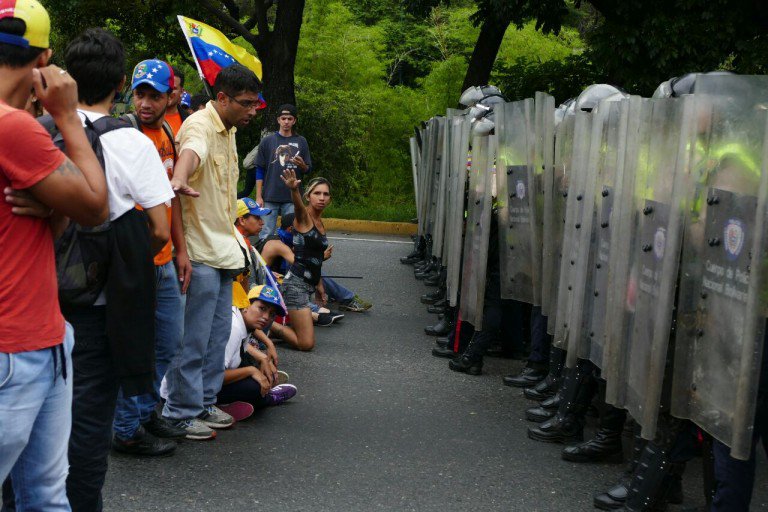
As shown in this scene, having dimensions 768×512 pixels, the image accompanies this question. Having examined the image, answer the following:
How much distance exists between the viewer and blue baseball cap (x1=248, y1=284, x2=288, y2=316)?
21.3 feet

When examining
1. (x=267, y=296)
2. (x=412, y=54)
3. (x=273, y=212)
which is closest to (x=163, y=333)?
(x=267, y=296)

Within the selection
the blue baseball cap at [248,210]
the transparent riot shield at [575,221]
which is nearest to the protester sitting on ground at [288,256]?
the blue baseball cap at [248,210]

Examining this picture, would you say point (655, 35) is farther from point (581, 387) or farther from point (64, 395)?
point (64, 395)

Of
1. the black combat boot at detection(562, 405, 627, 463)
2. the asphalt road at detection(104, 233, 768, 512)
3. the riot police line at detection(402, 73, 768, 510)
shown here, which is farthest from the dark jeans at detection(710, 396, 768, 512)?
the black combat boot at detection(562, 405, 627, 463)

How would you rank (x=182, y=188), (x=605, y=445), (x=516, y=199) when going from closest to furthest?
(x=182, y=188), (x=605, y=445), (x=516, y=199)

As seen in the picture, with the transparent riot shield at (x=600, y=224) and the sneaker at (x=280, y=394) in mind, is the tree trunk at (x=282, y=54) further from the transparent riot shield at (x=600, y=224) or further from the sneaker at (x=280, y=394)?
the transparent riot shield at (x=600, y=224)

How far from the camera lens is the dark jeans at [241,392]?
628 centimetres

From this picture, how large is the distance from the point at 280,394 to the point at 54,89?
3.99 m

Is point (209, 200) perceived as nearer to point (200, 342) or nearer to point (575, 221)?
point (200, 342)

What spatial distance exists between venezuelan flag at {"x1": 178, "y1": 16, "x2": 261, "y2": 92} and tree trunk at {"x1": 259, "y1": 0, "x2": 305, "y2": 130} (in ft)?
31.4

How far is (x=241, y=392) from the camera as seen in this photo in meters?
6.29

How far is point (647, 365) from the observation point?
14.8 feet

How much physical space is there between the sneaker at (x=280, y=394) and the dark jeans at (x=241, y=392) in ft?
0.61

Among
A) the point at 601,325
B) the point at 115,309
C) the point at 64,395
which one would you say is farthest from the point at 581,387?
the point at 64,395
